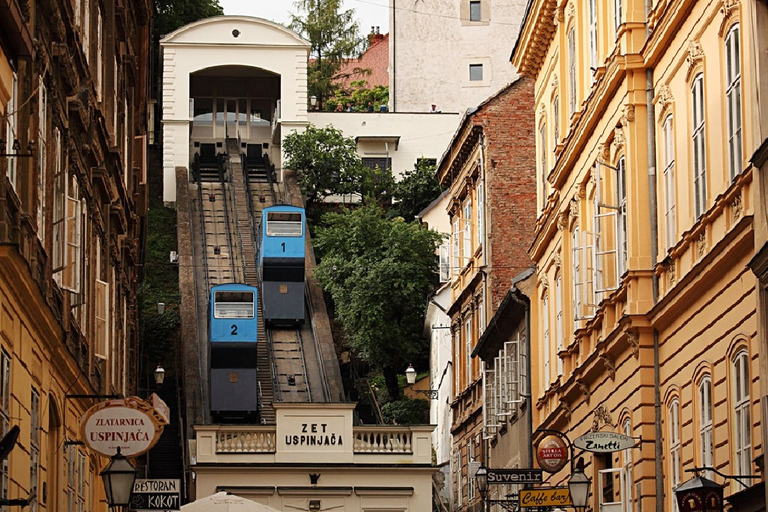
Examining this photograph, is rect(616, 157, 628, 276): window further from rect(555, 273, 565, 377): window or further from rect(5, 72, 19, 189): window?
rect(5, 72, 19, 189): window

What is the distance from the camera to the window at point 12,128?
51.5 feet

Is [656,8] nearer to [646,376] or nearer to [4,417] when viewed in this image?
[646,376]

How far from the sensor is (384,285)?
194 feet

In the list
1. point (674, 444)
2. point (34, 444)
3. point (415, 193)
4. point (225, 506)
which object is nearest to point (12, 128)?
point (34, 444)

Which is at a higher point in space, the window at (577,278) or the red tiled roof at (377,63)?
the red tiled roof at (377,63)

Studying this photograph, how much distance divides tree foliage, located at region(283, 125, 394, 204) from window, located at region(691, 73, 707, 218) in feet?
181

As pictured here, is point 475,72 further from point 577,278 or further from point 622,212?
point 622,212

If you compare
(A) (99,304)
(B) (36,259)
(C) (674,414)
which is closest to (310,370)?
(A) (99,304)

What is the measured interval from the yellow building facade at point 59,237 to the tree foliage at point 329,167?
43600 millimetres

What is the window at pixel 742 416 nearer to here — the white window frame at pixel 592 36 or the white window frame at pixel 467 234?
the white window frame at pixel 592 36

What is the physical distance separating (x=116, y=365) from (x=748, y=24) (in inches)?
603

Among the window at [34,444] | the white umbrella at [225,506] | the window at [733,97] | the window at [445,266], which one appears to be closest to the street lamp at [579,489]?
the window at [733,97]

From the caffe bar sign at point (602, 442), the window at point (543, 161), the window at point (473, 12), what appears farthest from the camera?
the window at point (473, 12)

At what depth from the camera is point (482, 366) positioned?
138 ft
